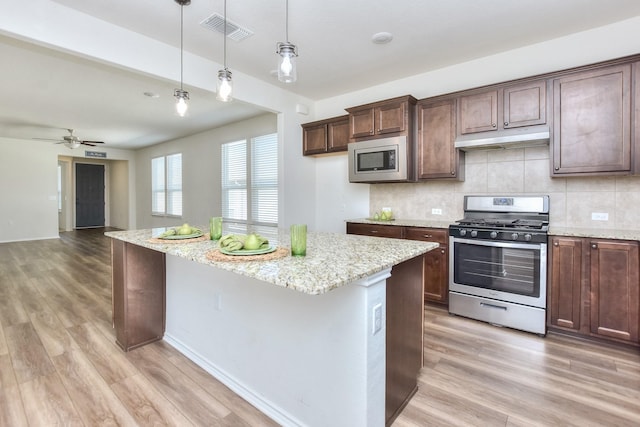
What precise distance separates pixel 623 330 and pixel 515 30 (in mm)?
2592

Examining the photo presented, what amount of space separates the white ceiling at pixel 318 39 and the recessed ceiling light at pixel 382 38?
1.9 inches

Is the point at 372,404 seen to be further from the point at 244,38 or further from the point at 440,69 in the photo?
the point at 440,69

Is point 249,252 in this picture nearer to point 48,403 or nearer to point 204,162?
point 48,403

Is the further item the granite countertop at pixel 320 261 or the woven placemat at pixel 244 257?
the woven placemat at pixel 244 257

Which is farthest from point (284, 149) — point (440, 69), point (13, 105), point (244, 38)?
point (13, 105)

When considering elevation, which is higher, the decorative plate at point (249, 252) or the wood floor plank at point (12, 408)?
the decorative plate at point (249, 252)

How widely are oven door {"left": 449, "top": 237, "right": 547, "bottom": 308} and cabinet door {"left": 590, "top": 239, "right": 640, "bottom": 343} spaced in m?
0.33

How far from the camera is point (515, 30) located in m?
2.82

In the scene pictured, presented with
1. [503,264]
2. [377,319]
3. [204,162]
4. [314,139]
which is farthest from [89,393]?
[204,162]

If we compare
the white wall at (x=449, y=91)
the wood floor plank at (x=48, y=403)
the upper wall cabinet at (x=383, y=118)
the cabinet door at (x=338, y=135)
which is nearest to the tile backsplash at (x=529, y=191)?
the white wall at (x=449, y=91)

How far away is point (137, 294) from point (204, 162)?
489cm

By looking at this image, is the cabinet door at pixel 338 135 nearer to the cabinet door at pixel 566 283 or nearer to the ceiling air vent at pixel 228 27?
the ceiling air vent at pixel 228 27

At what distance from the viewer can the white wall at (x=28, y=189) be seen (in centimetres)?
759

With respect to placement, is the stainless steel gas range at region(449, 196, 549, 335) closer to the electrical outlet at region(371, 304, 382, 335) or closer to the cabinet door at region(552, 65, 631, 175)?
the cabinet door at region(552, 65, 631, 175)
